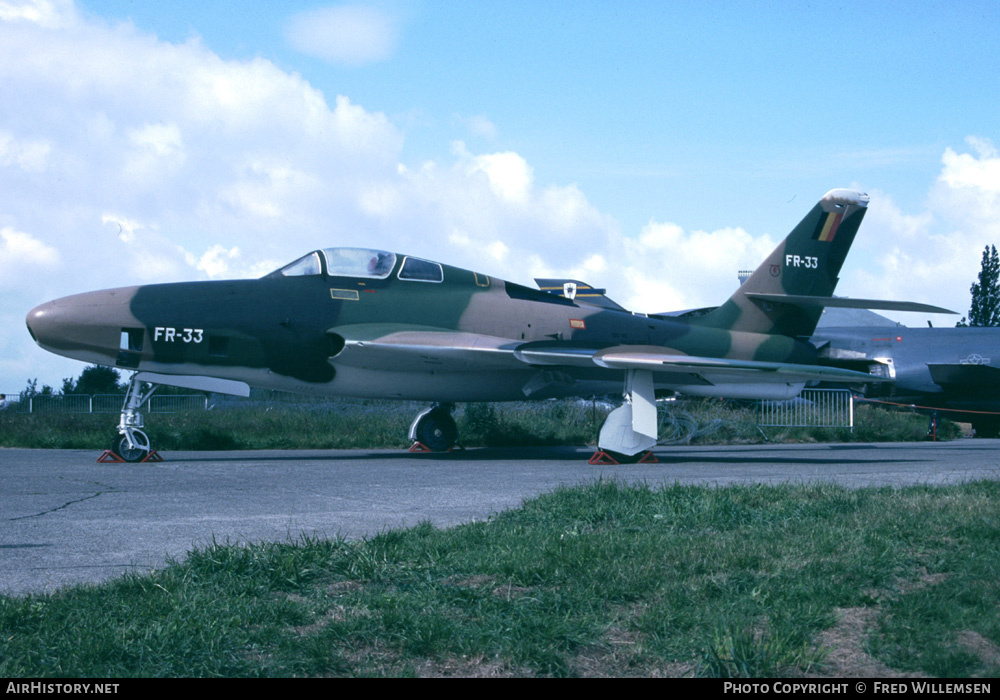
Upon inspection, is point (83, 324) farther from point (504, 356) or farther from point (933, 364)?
point (933, 364)

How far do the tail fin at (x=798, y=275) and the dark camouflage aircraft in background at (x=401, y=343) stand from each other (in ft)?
2.39

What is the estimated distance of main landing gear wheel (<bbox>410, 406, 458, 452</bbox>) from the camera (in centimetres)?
1588

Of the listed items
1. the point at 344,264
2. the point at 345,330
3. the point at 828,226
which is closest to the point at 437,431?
the point at 345,330

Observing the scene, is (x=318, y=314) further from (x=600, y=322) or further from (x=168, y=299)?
(x=600, y=322)

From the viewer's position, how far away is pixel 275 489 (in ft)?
29.0

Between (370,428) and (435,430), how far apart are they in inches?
110

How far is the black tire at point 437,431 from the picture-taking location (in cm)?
1588

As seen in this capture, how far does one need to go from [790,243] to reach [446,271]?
24.4 feet

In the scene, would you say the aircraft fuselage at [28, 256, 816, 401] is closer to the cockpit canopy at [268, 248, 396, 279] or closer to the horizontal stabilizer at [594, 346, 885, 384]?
the cockpit canopy at [268, 248, 396, 279]

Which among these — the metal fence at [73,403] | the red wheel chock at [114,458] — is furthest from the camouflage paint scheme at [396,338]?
the metal fence at [73,403]

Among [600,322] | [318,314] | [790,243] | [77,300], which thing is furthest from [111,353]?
[790,243]

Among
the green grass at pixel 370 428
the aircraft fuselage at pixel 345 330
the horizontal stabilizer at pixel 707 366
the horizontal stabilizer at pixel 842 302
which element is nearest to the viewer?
the aircraft fuselage at pixel 345 330

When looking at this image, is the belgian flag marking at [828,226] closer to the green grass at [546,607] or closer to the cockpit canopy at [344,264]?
the cockpit canopy at [344,264]

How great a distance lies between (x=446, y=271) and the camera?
14.4 m
